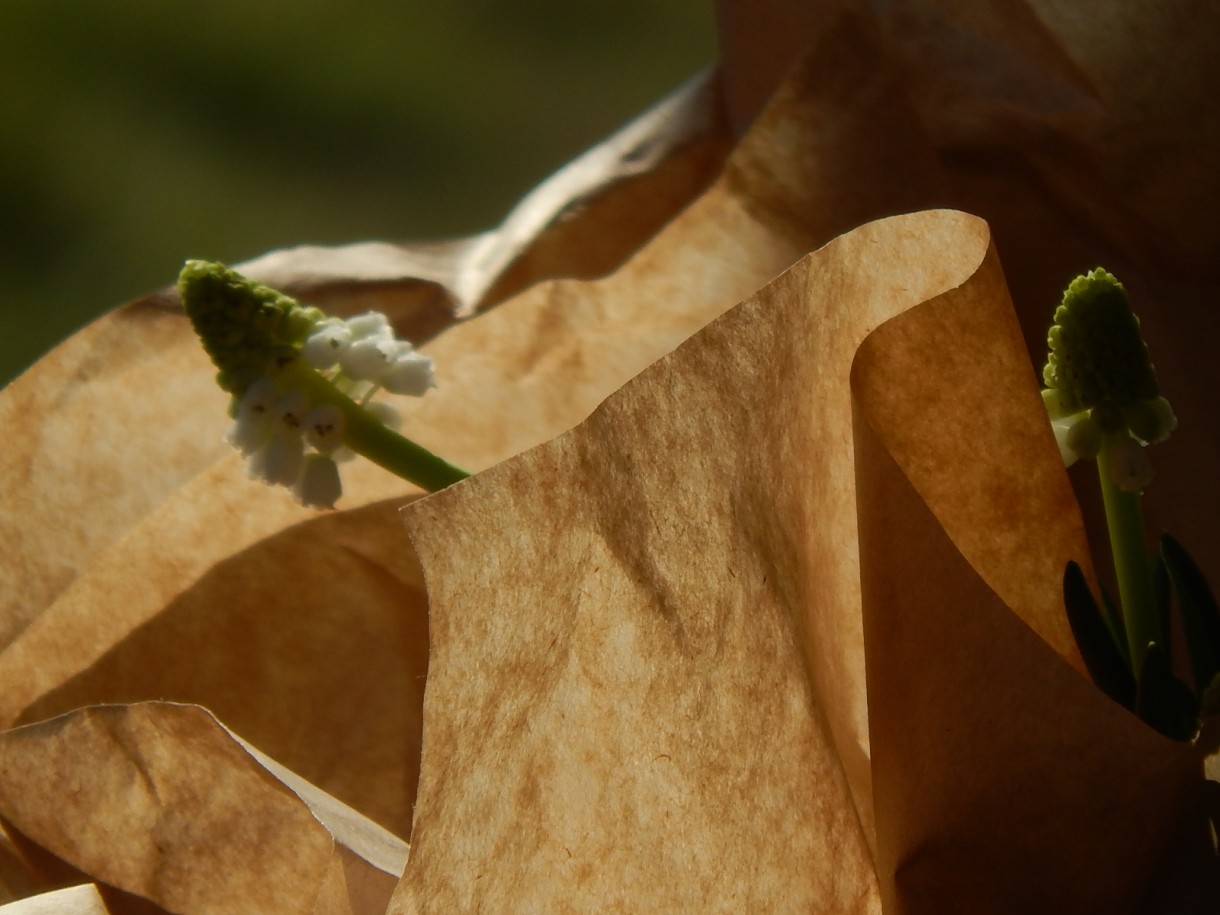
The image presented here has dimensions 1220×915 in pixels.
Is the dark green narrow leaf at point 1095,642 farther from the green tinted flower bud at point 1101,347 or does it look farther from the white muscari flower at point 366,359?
the white muscari flower at point 366,359

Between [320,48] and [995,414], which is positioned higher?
[320,48]

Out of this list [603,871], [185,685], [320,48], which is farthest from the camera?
[320,48]

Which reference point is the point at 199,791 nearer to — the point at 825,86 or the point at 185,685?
the point at 185,685

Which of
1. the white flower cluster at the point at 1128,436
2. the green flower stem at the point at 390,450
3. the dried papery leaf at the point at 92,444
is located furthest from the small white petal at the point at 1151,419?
the dried papery leaf at the point at 92,444

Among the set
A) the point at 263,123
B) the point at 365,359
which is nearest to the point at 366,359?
the point at 365,359

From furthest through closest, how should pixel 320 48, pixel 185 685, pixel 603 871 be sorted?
pixel 320 48 < pixel 185 685 < pixel 603 871

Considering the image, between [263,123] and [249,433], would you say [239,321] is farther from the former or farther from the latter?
Result: [263,123]

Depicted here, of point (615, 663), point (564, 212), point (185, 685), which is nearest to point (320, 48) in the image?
point (564, 212)
